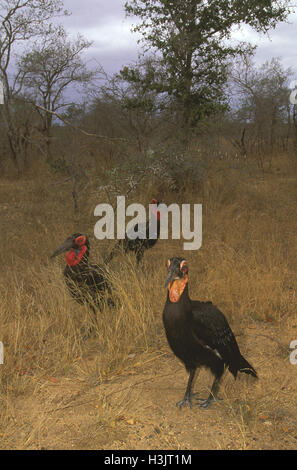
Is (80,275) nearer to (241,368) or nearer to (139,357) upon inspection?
(139,357)

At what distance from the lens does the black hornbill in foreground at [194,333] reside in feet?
7.87

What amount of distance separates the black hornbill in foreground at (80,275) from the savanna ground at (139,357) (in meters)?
0.12

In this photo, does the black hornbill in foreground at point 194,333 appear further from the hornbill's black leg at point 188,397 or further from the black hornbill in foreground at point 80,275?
the black hornbill in foreground at point 80,275

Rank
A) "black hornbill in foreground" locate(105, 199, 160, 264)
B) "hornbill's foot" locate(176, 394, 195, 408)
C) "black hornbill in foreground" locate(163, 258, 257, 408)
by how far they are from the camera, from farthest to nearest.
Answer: "black hornbill in foreground" locate(105, 199, 160, 264) → "hornbill's foot" locate(176, 394, 195, 408) → "black hornbill in foreground" locate(163, 258, 257, 408)

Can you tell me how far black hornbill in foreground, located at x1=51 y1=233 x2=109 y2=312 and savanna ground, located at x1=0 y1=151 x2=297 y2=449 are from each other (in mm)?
123

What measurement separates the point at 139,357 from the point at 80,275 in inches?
36.6

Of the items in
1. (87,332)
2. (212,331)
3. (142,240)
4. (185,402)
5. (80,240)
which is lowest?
(185,402)

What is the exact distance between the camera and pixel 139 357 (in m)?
3.37

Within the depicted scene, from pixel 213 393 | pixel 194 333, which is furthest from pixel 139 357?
pixel 194 333

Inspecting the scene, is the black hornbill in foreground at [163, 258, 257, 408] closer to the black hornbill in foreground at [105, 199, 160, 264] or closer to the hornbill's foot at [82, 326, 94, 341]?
the hornbill's foot at [82, 326, 94, 341]

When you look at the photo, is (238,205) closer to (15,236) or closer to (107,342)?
(15,236)

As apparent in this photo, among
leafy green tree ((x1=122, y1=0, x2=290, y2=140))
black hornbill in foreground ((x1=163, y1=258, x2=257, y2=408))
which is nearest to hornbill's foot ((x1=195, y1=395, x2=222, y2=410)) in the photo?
black hornbill in foreground ((x1=163, y1=258, x2=257, y2=408))

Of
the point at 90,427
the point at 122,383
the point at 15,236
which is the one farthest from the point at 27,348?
the point at 15,236

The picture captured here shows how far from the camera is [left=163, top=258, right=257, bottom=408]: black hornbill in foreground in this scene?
2.40 meters
